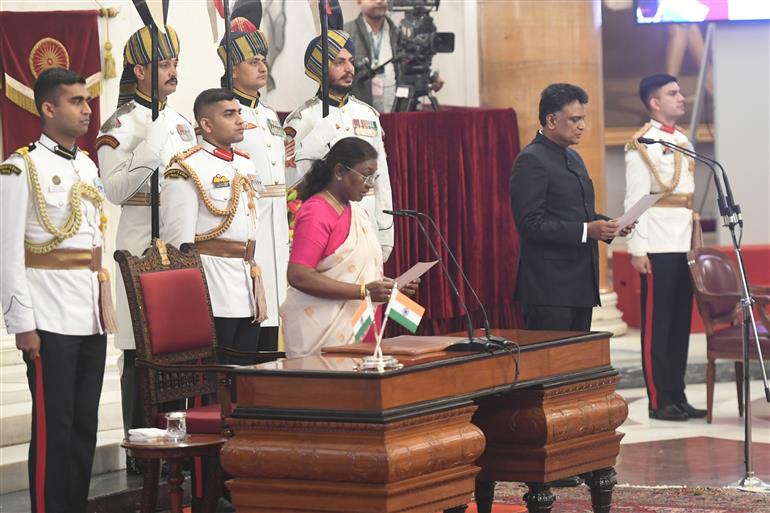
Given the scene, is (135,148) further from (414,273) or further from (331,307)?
(414,273)

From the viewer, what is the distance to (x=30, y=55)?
6.64 meters

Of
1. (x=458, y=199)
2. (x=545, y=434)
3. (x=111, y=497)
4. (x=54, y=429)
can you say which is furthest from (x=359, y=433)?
Answer: (x=458, y=199)

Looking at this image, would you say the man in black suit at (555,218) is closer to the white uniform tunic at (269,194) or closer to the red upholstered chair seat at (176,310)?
the white uniform tunic at (269,194)

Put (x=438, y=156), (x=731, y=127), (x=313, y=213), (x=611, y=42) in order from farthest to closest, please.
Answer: (x=611, y=42), (x=731, y=127), (x=438, y=156), (x=313, y=213)

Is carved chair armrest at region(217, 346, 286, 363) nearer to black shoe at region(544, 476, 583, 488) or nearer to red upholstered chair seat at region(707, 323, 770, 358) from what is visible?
black shoe at region(544, 476, 583, 488)

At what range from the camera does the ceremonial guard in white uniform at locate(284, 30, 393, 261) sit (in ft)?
21.9

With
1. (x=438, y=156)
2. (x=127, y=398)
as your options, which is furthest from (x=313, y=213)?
(x=438, y=156)

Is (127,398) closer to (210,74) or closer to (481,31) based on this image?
(210,74)

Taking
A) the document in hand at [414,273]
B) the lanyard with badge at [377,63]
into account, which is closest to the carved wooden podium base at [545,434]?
the document in hand at [414,273]

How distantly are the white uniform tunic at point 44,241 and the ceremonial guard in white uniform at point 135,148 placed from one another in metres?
0.65

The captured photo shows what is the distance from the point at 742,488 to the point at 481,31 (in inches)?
178

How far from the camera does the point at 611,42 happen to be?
15.2 meters

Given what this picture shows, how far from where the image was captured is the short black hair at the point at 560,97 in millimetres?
6016

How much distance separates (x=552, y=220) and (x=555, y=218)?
0.19 feet
